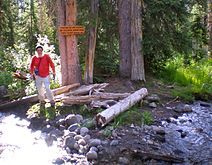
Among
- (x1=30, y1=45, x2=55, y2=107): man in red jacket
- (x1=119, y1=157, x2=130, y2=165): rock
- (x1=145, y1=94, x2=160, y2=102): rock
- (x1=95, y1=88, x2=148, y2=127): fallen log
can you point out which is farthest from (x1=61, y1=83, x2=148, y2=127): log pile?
(x1=119, y1=157, x2=130, y2=165): rock

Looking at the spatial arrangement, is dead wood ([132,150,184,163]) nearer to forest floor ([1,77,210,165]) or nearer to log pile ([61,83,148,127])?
forest floor ([1,77,210,165])

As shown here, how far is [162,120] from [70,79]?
3.73 meters

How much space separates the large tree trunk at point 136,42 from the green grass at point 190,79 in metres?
1.37

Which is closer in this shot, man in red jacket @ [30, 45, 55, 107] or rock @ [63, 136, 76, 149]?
rock @ [63, 136, 76, 149]

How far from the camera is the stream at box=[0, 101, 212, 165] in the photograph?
6.84 m

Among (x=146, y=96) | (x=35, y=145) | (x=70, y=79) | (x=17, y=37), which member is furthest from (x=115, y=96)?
(x=17, y=37)

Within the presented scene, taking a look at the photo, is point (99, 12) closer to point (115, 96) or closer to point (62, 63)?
point (62, 63)

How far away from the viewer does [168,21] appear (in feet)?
40.3

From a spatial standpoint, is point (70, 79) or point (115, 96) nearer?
point (115, 96)

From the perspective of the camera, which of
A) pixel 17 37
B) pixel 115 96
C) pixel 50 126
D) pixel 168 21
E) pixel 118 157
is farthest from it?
pixel 17 37

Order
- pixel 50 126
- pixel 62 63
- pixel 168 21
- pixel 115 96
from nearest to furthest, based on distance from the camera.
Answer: pixel 50 126
pixel 115 96
pixel 62 63
pixel 168 21

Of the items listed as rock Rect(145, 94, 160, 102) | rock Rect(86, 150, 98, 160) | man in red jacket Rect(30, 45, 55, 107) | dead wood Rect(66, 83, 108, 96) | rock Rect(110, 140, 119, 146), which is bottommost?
rock Rect(86, 150, 98, 160)

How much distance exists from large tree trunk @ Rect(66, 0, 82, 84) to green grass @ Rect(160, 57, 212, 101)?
3.24 metres

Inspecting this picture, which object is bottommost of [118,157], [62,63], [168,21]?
[118,157]
